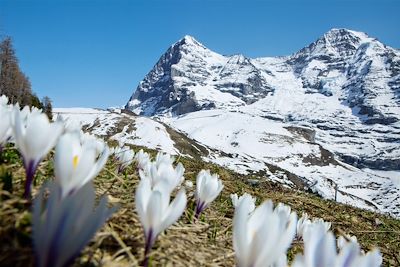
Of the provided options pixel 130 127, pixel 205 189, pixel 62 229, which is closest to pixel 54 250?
pixel 62 229

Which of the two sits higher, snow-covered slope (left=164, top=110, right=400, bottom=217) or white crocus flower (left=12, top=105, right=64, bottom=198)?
snow-covered slope (left=164, top=110, right=400, bottom=217)

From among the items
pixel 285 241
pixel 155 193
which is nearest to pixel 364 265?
pixel 285 241

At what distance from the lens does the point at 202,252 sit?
1.58 metres

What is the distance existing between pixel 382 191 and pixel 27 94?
87.2 m

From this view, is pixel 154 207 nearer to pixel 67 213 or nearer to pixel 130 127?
pixel 67 213

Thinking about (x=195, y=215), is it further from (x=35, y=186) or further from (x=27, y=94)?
(x=27, y=94)

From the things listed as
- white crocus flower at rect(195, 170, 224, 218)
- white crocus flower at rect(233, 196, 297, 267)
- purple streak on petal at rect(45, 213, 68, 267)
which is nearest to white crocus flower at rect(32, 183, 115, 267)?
purple streak on petal at rect(45, 213, 68, 267)

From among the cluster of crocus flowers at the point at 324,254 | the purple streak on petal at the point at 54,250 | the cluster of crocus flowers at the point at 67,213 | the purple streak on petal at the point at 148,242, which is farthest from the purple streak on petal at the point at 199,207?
the purple streak on petal at the point at 54,250

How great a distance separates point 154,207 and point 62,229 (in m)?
0.34

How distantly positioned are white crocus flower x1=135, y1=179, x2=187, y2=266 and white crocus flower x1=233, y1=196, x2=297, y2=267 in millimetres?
213

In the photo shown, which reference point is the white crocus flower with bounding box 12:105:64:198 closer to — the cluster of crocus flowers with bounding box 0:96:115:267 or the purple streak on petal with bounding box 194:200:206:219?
the cluster of crocus flowers with bounding box 0:96:115:267

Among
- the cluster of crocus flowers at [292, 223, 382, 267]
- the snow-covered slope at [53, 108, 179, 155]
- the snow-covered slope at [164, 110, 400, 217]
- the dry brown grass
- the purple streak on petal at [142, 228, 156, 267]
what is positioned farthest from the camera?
the snow-covered slope at [164, 110, 400, 217]

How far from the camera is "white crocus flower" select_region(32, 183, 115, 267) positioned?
78cm

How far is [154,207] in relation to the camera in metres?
1.11
